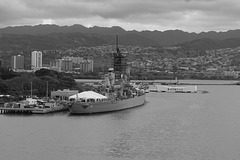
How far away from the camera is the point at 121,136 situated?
28797 mm

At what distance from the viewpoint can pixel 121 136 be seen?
28.8 m

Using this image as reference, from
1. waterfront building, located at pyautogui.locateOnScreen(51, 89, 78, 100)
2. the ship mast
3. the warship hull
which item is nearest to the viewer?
the warship hull

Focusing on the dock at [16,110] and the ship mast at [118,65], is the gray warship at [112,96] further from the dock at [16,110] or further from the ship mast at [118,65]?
the dock at [16,110]

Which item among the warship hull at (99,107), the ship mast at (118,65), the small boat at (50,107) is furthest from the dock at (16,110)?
the ship mast at (118,65)

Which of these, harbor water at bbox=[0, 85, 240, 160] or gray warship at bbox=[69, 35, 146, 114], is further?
gray warship at bbox=[69, 35, 146, 114]

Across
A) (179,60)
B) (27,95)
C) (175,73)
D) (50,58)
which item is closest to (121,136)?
(27,95)

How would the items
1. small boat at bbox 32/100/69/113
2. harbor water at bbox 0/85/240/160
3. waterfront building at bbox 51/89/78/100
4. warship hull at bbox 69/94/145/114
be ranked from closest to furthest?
harbor water at bbox 0/85/240/160 → warship hull at bbox 69/94/145/114 → small boat at bbox 32/100/69/113 → waterfront building at bbox 51/89/78/100

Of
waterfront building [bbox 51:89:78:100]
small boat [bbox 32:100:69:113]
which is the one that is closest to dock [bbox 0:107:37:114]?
small boat [bbox 32:100:69:113]

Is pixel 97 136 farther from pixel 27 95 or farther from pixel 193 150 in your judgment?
pixel 27 95

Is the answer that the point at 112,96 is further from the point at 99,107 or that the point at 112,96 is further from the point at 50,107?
the point at 50,107

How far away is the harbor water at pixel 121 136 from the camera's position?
78.8ft

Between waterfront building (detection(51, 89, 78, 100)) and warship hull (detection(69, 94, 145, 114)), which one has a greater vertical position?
waterfront building (detection(51, 89, 78, 100))

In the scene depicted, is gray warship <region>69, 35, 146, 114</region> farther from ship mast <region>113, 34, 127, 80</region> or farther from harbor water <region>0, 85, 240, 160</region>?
harbor water <region>0, 85, 240, 160</region>

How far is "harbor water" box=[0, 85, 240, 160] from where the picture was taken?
24.0 meters
